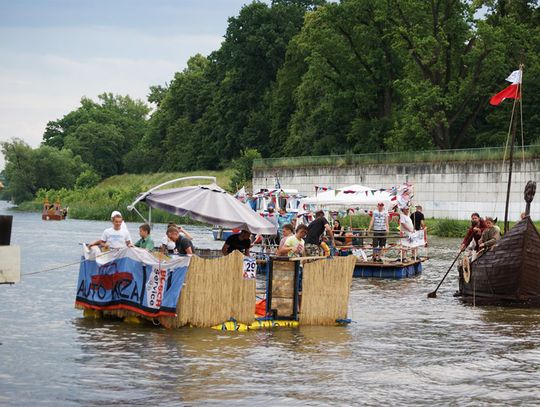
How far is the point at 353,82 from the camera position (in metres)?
80.4

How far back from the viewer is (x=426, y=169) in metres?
65.7

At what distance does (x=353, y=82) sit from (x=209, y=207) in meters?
59.9

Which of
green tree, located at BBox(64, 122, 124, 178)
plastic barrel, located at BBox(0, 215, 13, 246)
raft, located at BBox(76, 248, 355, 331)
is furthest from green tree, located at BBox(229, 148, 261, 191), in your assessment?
plastic barrel, located at BBox(0, 215, 13, 246)

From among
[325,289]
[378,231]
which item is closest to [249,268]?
[325,289]

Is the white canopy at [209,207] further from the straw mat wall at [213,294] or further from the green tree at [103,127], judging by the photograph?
the green tree at [103,127]

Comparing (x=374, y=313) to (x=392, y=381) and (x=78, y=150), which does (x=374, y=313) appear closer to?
(x=392, y=381)

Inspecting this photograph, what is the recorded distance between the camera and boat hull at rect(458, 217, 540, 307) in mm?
24547

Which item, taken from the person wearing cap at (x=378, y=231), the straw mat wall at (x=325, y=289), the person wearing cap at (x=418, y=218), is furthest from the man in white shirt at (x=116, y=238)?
the person wearing cap at (x=418, y=218)

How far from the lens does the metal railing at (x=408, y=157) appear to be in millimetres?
60438

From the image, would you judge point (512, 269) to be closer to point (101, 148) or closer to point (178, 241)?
point (178, 241)

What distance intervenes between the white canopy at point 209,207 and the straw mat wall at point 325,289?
5.43 ft

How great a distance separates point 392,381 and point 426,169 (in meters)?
51.2

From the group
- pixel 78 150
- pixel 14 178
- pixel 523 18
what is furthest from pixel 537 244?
pixel 78 150

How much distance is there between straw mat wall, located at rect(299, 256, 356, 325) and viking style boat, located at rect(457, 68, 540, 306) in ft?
19.2
